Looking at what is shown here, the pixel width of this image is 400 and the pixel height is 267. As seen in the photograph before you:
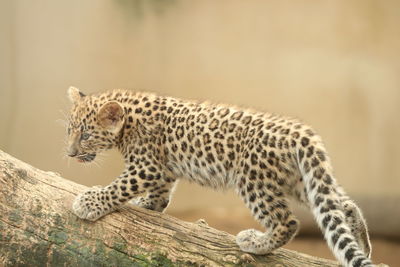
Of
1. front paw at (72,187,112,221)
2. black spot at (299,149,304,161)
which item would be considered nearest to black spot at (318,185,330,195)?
black spot at (299,149,304,161)

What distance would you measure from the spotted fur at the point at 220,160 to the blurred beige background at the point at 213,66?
4.53 metres

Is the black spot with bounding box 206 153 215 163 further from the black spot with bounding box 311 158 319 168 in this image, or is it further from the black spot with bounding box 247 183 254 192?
the black spot with bounding box 311 158 319 168

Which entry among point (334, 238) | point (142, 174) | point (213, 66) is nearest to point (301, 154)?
point (334, 238)

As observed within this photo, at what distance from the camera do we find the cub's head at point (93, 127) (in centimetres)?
579

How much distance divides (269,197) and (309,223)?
241 inches

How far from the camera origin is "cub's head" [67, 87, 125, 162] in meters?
5.79

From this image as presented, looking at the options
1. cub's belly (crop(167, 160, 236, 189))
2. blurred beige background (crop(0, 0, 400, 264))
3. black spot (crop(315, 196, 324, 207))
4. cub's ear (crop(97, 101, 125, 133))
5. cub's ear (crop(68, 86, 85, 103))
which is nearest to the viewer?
black spot (crop(315, 196, 324, 207))

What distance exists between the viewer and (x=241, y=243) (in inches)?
213

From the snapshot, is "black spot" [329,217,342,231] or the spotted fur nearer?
"black spot" [329,217,342,231]

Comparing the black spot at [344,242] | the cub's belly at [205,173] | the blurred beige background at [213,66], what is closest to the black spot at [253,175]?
the cub's belly at [205,173]

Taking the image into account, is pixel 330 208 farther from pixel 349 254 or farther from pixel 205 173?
pixel 205 173

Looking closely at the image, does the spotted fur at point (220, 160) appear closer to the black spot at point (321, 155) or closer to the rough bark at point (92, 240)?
the black spot at point (321, 155)

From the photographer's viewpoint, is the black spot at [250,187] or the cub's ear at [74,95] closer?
the black spot at [250,187]

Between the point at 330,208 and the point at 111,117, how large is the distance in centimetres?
210
